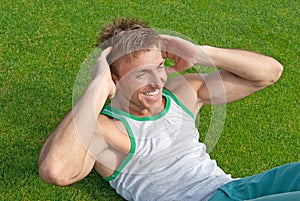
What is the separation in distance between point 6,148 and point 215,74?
1269mm

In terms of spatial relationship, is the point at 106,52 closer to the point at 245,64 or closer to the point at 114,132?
the point at 114,132

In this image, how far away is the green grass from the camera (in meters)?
3.25

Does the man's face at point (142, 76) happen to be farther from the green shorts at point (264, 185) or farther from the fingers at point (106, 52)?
the green shorts at point (264, 185)

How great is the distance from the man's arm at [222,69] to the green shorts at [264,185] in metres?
0.45

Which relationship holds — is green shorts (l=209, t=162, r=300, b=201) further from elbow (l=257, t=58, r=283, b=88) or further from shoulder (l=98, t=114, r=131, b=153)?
elbow (l=257, t=58, r=283, b=88)

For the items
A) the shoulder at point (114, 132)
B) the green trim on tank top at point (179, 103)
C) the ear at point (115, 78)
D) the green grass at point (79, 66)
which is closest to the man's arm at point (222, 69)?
the green trim on tank top at point (179, 103)

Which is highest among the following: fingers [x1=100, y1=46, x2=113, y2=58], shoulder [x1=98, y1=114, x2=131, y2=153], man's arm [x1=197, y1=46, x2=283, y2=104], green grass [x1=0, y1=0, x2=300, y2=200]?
fingers [x1=100, y1=46, x2=113, y2=58]

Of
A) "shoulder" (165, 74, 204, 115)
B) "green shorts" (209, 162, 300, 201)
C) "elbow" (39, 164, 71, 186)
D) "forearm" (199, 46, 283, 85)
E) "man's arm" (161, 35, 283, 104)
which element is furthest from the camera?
"shoulder" (165, 74, 204, 115)

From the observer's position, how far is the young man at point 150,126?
2.36 meters

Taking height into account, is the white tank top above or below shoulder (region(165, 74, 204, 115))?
below

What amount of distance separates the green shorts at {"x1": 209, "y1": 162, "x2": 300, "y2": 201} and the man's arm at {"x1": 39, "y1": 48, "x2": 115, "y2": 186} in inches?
25.6

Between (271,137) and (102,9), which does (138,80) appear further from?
(102,9)

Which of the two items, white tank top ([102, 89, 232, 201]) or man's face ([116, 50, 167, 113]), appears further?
white tank top ([102, 89, 232, 201])

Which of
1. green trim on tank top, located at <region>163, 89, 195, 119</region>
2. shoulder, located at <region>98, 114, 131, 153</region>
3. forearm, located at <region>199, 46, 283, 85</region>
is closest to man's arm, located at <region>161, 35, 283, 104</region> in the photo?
forearm, located at <region>199, 46, 283, 85</region>
